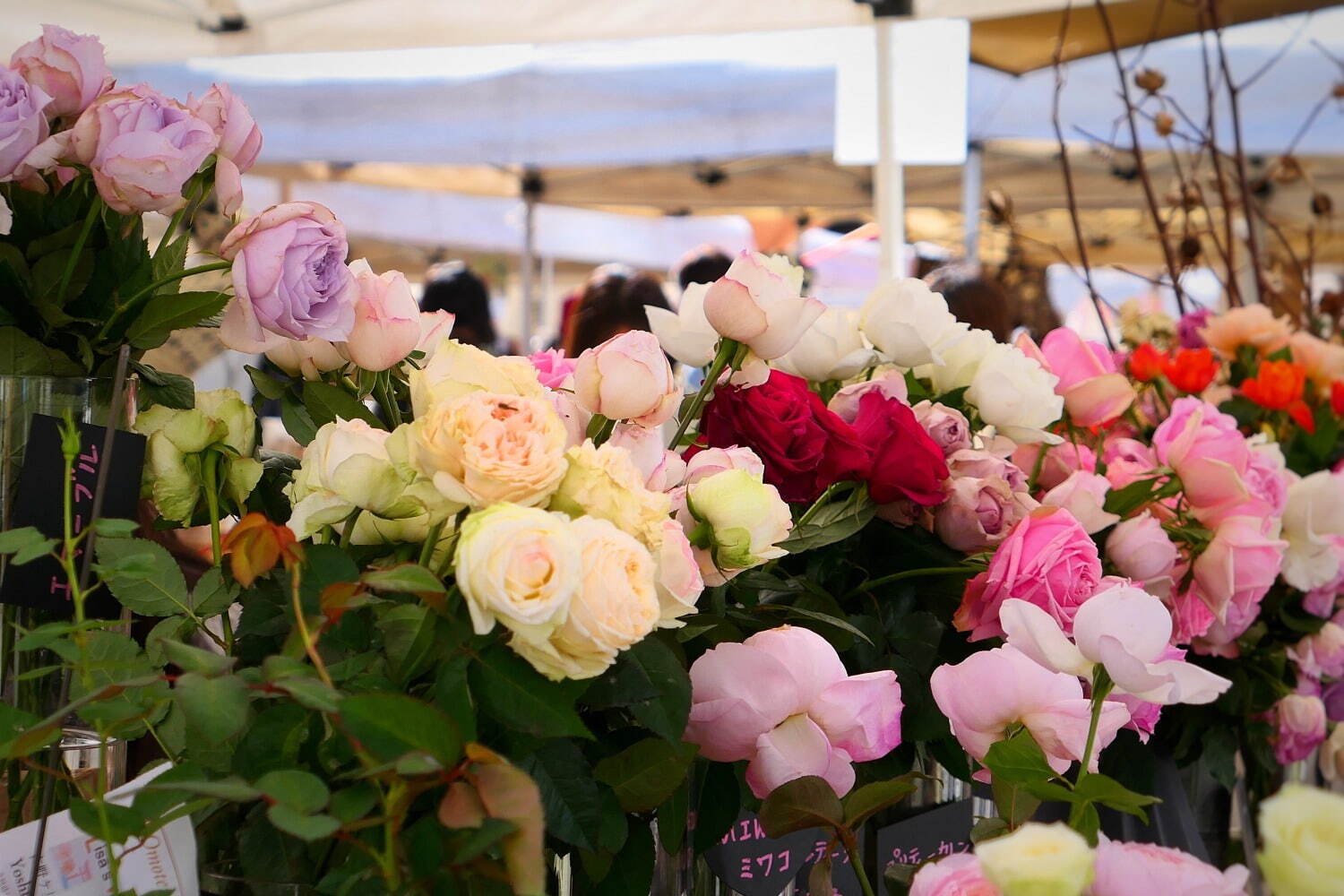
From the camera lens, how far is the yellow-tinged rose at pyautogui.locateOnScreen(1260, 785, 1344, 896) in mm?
239

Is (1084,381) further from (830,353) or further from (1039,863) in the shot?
(1039,863)

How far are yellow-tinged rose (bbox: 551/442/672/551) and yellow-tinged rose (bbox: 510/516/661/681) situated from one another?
0.06 feet

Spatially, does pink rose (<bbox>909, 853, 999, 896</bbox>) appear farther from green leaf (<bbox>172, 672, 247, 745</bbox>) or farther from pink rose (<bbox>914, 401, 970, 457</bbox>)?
pink rose (<bbox>914, 401, 970, 457</bbox>)

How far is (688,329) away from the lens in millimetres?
600

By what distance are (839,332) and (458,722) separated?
0.40 metres

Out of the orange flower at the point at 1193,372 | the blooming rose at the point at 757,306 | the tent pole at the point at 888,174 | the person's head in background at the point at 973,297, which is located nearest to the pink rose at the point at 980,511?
the blooming rose at the point at 757,306

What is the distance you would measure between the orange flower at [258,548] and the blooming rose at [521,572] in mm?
53

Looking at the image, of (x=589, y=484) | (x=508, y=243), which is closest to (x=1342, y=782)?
(x=589, y=484)

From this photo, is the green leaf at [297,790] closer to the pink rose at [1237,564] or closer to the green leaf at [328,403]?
the green leaf at [328,403]

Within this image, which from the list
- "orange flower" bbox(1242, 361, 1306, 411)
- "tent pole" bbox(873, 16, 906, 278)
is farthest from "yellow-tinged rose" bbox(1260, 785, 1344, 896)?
"tent pole" bbox(873, 16, 906, 278)

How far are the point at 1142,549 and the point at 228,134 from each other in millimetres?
534

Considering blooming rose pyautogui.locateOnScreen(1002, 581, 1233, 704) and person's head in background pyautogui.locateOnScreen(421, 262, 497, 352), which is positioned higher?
person's head in background pyautogui.locateOnScreen(421, 262, 497, 352)

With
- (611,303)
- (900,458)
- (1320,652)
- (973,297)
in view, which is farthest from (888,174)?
(900,458)

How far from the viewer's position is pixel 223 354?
2.32 meters
